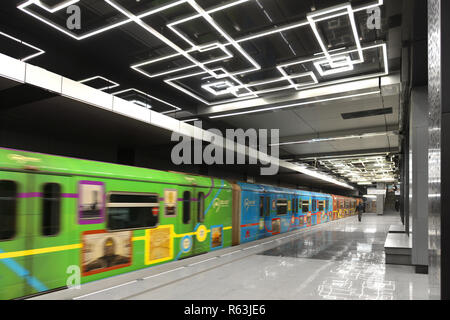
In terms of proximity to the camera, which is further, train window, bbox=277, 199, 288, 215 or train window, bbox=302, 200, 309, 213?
train window, bbox=302, 200, 309, 213

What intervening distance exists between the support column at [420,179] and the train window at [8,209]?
25.3 feet

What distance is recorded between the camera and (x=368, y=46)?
696cm

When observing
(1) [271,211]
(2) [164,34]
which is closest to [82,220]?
(2) [164,34]

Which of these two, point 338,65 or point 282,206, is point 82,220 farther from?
point 282,206

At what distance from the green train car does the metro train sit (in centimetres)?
1

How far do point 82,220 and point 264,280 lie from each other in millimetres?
3700

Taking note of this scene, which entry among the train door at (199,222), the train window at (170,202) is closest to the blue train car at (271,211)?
the train door at (199,222)

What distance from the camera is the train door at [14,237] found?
4543 millimetres

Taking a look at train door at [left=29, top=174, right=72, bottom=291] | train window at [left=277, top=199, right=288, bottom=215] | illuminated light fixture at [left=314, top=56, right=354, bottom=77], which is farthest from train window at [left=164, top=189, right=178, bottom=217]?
train window at [left=277, top=199, right=288, bottom=215]

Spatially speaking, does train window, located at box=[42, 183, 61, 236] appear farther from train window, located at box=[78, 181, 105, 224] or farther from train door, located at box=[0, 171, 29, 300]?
train window, located at box=[78, 181, 105, 224]

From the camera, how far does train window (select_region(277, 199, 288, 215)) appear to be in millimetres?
15594

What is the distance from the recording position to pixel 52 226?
5.25 m

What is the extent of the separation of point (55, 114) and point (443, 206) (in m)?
8.47

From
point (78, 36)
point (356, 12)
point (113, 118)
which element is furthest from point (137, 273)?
point (356, 12)
